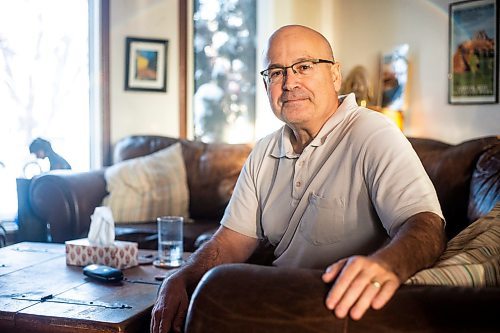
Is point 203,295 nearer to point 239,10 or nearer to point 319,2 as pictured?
point 239,10

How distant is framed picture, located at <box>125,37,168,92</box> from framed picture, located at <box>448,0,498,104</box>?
2.10 meters

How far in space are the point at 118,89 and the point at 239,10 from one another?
47.2 inches

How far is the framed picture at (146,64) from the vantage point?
4.87 meters

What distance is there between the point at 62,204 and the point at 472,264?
2812 millimetres

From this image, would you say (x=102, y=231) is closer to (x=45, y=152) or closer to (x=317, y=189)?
(x=317, y=189)

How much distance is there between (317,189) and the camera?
1.79 m

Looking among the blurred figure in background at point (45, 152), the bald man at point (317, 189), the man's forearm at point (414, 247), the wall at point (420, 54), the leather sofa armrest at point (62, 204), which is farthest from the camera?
the wall at point (420, 54)

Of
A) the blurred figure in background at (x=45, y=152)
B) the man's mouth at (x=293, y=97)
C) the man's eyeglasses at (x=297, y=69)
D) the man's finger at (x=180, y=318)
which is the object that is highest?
the man's eyeglasses at (x=297, y=69)

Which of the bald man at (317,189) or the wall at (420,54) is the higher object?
the wall at (420,54)

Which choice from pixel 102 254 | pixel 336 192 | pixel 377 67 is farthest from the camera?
pixel 377 67

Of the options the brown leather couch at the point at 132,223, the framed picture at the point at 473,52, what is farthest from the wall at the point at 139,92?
the framed picture at the point at 473,52

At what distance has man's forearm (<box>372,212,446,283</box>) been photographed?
3.89ft

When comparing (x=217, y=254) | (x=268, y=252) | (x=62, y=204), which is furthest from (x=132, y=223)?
(x=217, y=254)

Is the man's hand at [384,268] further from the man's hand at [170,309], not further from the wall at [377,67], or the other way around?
the wall at [377,67]
